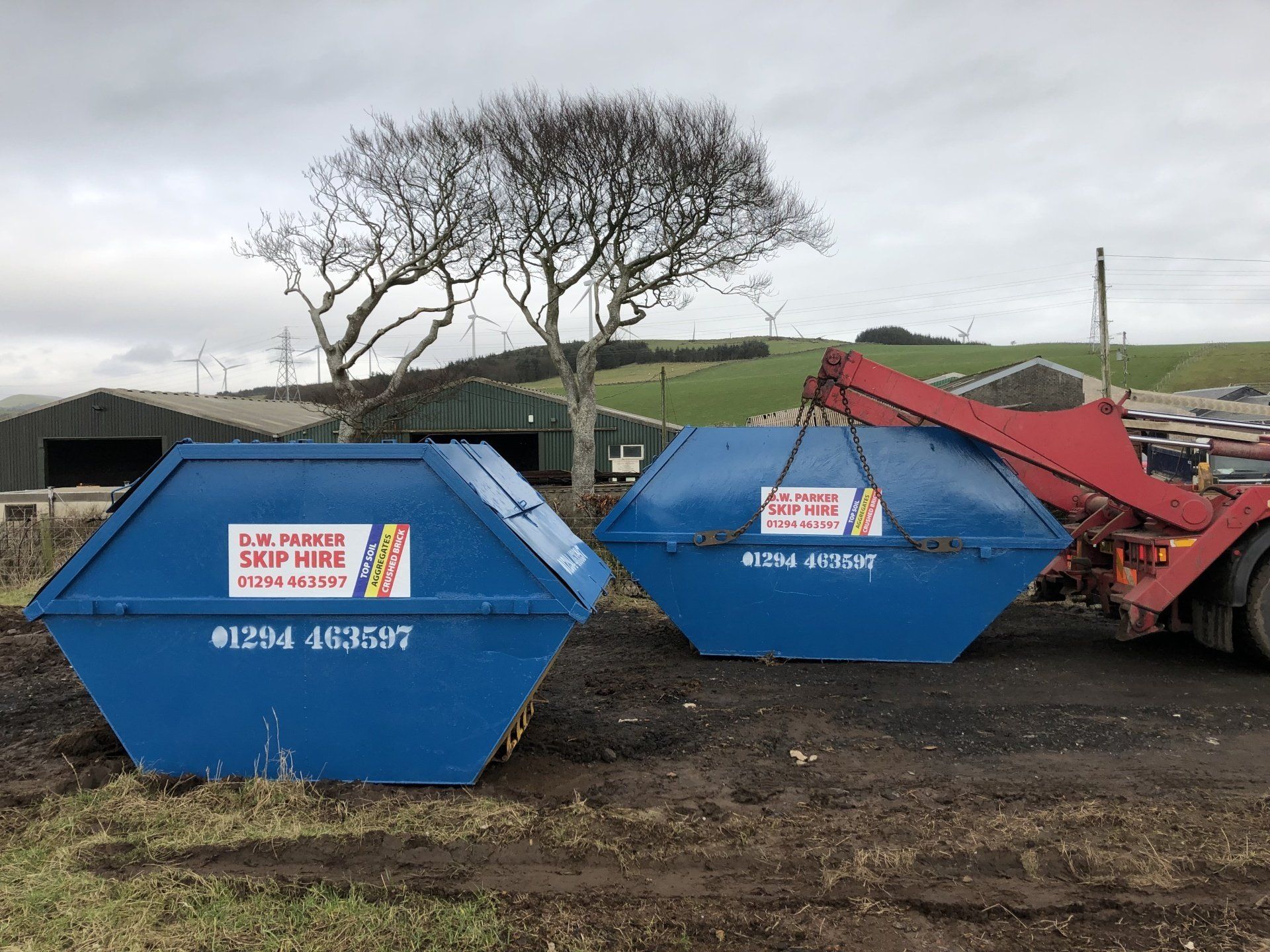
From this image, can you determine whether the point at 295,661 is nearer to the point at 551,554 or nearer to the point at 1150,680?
the point at 551,554

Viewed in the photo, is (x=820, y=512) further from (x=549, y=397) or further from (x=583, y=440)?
(x=549, y=397)

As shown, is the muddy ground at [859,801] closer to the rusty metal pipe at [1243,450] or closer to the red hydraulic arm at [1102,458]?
the red hydraulic arm at [1102,458]

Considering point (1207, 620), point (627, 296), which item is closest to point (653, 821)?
point (1207, 620)

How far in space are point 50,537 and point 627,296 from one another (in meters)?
17.1

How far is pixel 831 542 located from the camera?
7.07 m

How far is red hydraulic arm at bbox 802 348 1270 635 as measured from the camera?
668cm

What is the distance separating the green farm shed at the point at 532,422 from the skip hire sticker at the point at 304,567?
31762mm

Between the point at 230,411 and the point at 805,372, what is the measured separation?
34438 mm

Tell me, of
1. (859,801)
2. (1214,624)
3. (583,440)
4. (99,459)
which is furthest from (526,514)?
(99,459)

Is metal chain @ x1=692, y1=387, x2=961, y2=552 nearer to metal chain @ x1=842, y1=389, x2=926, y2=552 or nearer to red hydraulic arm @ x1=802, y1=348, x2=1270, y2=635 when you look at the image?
metal chain @ x1=842, y1=389, x2=926, y2=552

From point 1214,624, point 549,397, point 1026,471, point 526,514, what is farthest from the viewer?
point 549,397

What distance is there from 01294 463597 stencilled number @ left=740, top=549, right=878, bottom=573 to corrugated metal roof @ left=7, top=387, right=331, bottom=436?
25.5m

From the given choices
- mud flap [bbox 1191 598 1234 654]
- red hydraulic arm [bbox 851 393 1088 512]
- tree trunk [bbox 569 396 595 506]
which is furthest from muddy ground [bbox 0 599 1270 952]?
tree trunk [bbox 569 396 595 506]

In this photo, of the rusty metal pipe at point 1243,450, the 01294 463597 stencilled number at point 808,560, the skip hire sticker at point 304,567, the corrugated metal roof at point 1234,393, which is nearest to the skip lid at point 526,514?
the skip hire sticker at point 304,567
